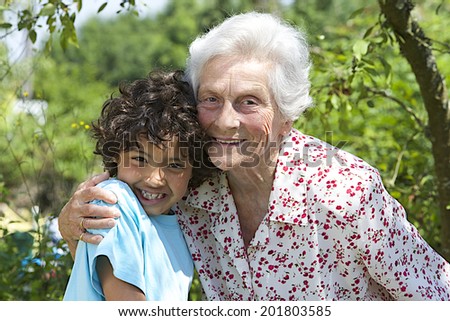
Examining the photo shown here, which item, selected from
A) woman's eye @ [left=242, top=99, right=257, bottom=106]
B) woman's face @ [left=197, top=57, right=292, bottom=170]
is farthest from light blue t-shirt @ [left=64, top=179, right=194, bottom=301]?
woman's eye @ [left=242, top=99, right=257, bottom=106]

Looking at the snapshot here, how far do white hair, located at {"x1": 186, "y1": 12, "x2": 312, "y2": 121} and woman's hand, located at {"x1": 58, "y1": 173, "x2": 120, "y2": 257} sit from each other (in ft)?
1.82

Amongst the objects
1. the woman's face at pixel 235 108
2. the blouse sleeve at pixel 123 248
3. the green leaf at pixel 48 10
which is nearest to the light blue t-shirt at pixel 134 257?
the blouse sleeve at pixel 123 248

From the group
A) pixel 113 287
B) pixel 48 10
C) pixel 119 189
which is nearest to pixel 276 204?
pixel 119 189

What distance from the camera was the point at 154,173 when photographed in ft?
8.26

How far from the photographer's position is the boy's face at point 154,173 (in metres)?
2.51

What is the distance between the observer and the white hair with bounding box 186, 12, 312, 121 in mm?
2639

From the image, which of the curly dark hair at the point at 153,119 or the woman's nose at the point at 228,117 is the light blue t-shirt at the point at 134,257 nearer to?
the curly dark hair at the point at 153,119

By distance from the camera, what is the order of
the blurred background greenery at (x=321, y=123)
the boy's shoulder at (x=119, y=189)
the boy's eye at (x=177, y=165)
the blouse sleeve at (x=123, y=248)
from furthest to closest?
the blurred background greenery at (x=321, y=123) < the boy's eye at (x=177, y=165) < the boy's shoulder at (x=119, y=189) < the blouse sleeve at (x=123, y=248)

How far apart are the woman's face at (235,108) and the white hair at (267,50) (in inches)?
1.3

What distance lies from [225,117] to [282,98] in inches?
9.6

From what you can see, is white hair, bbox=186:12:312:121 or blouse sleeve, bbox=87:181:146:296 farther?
white hair, bbox=186:12:312:121

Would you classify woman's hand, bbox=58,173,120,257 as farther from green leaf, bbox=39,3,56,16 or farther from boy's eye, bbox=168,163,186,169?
green leaf, bbox=39,3,56,16

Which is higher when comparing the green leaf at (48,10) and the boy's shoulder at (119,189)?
the green leaf at (48,10)

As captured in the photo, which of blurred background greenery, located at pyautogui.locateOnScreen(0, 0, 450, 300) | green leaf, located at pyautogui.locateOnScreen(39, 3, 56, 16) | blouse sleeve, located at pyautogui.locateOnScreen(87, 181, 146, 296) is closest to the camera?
blouse sleeve, located at pyautogui.locateOnScreen(87, 181, 146, 296)
